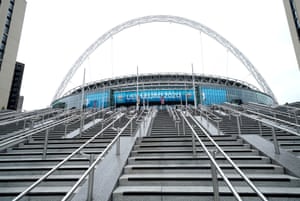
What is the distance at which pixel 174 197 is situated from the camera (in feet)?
7.43

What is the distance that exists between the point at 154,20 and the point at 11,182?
164ft

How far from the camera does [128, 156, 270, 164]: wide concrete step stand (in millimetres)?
3229

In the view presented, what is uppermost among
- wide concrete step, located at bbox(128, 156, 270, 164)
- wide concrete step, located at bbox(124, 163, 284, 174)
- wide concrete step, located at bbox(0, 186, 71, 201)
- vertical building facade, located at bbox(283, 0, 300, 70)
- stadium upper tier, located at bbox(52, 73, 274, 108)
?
vertical building facade, located at bbox(283, 0, 300, 70)

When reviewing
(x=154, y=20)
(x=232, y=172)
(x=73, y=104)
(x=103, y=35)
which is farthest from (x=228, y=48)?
(x=232, y=172)

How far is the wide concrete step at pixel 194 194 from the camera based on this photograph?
219cm

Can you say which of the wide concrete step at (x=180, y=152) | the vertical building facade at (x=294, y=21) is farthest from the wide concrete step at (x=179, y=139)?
the vertical building facade at (x=294, y=21)

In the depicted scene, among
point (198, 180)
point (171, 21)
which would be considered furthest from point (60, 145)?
point (171, 21)

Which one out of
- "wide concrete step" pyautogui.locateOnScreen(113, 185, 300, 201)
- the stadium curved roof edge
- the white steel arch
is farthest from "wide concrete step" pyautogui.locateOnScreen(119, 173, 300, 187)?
the white steel arch

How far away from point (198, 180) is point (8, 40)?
28.9 m

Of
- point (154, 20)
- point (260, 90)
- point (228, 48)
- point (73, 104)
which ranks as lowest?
point (73, 104)

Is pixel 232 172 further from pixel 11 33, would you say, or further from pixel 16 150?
pixel 11 33

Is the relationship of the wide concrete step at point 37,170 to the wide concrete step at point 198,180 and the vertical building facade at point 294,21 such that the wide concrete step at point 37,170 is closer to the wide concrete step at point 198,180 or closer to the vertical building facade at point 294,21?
the wide concrete step at point 198,180

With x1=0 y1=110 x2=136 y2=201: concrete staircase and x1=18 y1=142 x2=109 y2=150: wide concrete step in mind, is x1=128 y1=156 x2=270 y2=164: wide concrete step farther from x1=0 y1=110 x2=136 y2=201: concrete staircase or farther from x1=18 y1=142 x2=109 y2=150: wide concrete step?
x1=18 y1=142 x2=109 y2=150: wide concrete step

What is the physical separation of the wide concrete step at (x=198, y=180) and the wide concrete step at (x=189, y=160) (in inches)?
19.2
